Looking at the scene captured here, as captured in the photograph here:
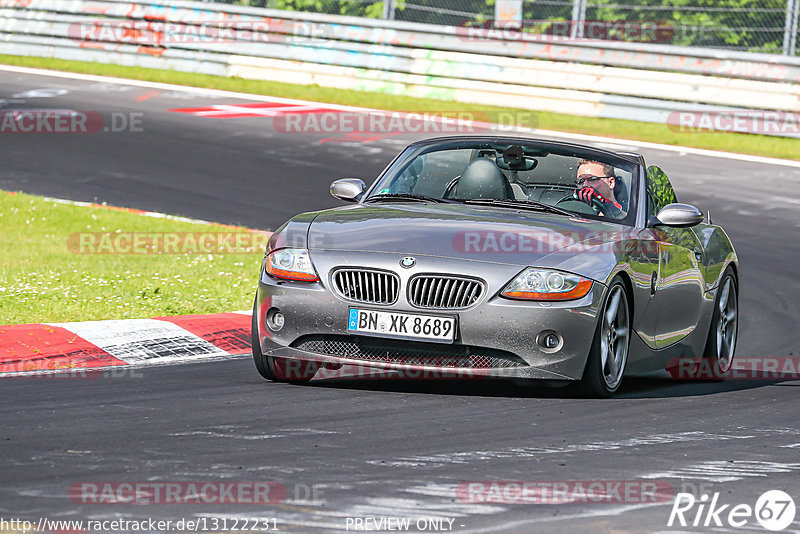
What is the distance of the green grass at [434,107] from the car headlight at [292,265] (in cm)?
1293

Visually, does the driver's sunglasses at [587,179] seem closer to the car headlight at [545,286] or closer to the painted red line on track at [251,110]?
the car headlight at [545,286]

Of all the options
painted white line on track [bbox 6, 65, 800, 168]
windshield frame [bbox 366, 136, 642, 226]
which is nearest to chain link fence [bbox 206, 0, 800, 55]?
painted white line on track [bbox 6, 65, 800, 168]

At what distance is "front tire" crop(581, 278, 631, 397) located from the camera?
7.37m

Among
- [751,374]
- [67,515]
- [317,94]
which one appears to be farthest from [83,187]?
[67,515]

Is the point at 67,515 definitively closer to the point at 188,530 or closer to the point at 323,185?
the point at 188,530

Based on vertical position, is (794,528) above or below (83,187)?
above

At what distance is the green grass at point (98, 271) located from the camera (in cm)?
981

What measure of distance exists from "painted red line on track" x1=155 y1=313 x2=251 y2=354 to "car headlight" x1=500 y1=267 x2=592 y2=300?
8.17ft

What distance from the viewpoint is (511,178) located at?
8.75m

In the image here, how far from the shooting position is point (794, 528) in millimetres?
4961

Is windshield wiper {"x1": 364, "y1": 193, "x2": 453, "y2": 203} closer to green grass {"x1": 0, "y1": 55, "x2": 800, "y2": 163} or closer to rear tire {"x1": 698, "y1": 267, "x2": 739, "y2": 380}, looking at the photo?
rear tire {"x1": 698, "y1": 267, "x2": 739, "y2": 380}

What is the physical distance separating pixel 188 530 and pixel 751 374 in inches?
219

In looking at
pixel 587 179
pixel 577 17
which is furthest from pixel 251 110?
pixel 587 179

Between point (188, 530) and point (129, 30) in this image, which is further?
point (129, 30)
